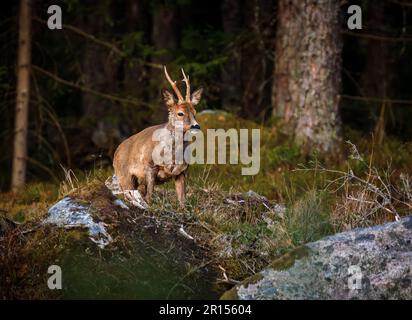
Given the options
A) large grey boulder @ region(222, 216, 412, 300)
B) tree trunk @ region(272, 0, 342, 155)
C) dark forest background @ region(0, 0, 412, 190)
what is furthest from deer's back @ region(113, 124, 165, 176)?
dark forest background @ region(0, 0, 412, 190)

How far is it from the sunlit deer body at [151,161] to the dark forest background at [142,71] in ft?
15.9

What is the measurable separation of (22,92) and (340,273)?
9.84 m

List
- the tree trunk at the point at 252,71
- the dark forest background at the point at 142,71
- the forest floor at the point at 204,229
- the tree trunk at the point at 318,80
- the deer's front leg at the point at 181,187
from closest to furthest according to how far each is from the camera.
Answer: the forest floor at the point at 204,229
the deer's front leg at the point at 181,187
the tree trunk at the point at 318,80
the dark forest background at the point at 142,71
the tree trunk at the point at 252,71

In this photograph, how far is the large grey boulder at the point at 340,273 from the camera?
6.28 metres

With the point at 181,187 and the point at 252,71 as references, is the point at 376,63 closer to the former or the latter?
the point at 252,71

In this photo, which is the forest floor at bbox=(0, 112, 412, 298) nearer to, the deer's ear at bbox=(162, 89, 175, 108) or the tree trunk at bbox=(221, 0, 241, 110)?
the deer's ear at bbox=(162, 89, 175, 108)

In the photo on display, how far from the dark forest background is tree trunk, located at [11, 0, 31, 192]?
208 mm

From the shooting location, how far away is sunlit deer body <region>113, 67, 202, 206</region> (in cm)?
866

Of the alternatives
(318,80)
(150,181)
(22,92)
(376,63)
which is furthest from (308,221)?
(376,63)

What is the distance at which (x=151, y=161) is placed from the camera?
8656 mm

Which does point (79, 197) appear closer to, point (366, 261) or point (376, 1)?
point (366, 261)

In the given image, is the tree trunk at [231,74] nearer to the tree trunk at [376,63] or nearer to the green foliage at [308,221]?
the tree trunk at [376,63]

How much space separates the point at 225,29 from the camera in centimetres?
2003

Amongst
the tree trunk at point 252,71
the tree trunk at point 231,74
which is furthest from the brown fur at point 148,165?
the tree trunk at point 231,74
